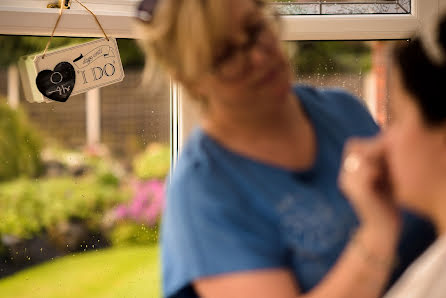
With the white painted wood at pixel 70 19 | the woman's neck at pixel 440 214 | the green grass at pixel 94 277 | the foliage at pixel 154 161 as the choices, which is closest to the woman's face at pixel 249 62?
the woman's neck at pixel 440 214

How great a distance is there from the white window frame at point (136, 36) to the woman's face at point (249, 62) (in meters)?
0.62

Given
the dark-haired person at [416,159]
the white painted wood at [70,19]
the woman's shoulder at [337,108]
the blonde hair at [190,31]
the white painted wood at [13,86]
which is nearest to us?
the dark-haired person at [416,159]

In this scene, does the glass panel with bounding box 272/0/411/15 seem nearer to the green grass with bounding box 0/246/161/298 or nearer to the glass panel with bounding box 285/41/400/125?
the glass panel with bounding box 285/41/400/125

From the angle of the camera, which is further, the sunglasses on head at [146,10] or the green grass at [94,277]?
the green grass at [94,277]

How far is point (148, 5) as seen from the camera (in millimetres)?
1088

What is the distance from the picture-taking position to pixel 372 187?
0.94 metres

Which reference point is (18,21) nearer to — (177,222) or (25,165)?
(25,165)

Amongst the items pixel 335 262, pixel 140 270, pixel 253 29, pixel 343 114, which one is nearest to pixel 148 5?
pixel 253 29

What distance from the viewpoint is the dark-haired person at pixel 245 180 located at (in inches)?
41.1

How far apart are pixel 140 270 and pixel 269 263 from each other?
866mm

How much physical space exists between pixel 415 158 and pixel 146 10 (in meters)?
0.51

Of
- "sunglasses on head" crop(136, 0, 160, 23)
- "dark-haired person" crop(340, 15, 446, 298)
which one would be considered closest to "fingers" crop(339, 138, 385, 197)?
"dark-haired person" crop(340, 15, 446, 298)

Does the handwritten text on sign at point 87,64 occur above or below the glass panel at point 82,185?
above

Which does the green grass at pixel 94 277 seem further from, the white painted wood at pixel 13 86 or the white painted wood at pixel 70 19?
the white painted wood at pixel 70 19
